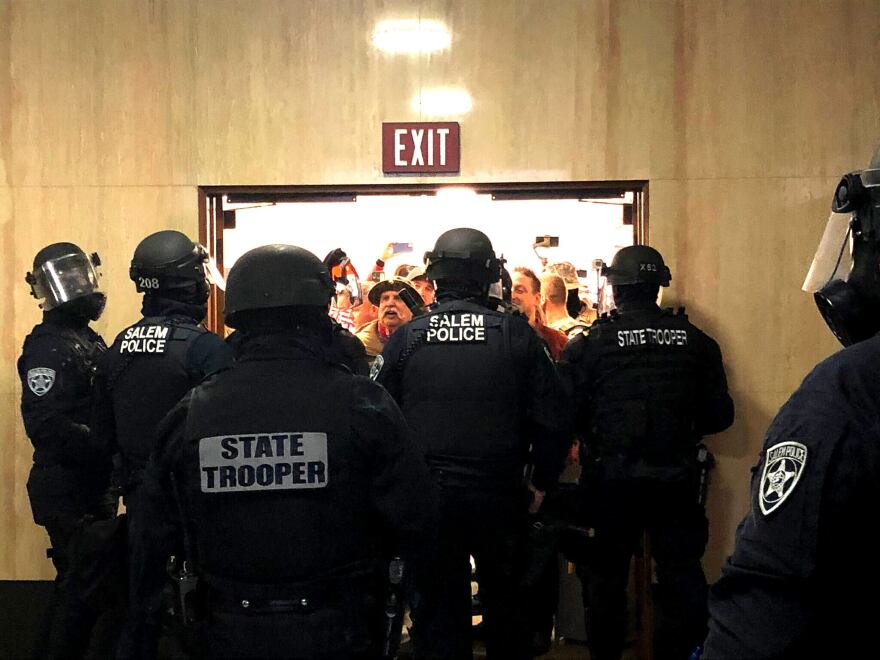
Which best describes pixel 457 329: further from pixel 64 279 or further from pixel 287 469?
pixel 64 279

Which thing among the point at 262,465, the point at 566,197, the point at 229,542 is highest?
the point at 566,197

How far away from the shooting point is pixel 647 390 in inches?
159

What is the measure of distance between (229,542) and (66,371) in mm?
2119

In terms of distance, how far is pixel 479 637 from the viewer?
4.55 m

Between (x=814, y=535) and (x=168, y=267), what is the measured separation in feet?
10.9

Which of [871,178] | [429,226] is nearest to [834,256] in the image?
[871,178]

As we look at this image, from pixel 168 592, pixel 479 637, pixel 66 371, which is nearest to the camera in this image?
pixel 168 592

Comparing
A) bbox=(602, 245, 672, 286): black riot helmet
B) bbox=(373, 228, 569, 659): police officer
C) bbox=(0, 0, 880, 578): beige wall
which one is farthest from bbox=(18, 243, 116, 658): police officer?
bbox=(602, 245, 672, 286): black riot helmet

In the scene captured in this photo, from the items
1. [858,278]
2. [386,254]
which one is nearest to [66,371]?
[386,254]

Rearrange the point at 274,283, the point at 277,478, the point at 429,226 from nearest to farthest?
the point at 277,478, the point at 274,283, the point at 429,226

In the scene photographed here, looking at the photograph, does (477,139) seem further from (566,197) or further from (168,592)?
(168,592)

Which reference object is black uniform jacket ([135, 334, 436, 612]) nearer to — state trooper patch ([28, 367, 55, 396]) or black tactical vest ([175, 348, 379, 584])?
black tactical vest ([175, 348, 379, 584])

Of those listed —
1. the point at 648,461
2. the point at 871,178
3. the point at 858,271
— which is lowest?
the point at 648,461

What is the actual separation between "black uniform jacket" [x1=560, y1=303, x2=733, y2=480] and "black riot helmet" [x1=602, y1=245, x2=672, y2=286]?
0.13 m
